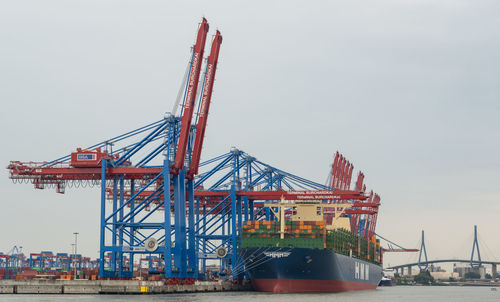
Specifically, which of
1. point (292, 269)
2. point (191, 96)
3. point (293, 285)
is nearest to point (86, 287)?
point (292, 269)

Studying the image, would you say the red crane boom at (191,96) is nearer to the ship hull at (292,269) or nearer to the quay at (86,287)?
the ship hull at (292,269)

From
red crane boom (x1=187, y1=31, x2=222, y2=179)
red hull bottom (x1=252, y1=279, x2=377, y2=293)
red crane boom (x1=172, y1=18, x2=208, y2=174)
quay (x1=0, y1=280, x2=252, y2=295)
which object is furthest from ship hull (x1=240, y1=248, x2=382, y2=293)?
red crane boom (x1=172, y1=18, x2=208, y2=174)

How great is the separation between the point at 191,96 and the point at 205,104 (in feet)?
16.1

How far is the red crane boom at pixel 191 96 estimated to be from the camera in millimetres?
71688

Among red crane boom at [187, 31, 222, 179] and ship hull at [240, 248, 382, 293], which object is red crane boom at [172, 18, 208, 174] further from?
ship hull at [240, 248, 382, 293]

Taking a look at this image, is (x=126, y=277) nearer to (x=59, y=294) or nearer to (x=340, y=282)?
(x=59, y=294)

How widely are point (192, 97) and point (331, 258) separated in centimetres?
2129

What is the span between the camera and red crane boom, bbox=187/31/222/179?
252 feet

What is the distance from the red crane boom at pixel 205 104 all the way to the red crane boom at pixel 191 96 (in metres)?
3.63

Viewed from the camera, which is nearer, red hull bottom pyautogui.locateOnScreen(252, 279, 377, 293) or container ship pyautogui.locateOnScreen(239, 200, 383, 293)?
container ship pyautogui.locateOnScreen(239, 200, 383, 293)

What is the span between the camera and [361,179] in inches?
6280

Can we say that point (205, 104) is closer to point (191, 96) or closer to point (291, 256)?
point (191, 96)

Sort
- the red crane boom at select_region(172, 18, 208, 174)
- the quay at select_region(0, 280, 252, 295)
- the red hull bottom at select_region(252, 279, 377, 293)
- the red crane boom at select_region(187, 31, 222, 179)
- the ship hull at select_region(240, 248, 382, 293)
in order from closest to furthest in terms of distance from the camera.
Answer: the quay at select_region(0, 280, 252, 295), the ship hull at select_region(240, 248, 382, 293), the red hull bottom at select_region(252, 279, 377, 293), the red crane boom at select_region(172, 18, 208, 174), the red crane boom at select_region(187, 31, 222, 179)

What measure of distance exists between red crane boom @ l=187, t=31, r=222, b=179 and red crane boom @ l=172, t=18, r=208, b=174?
3.63 metres
